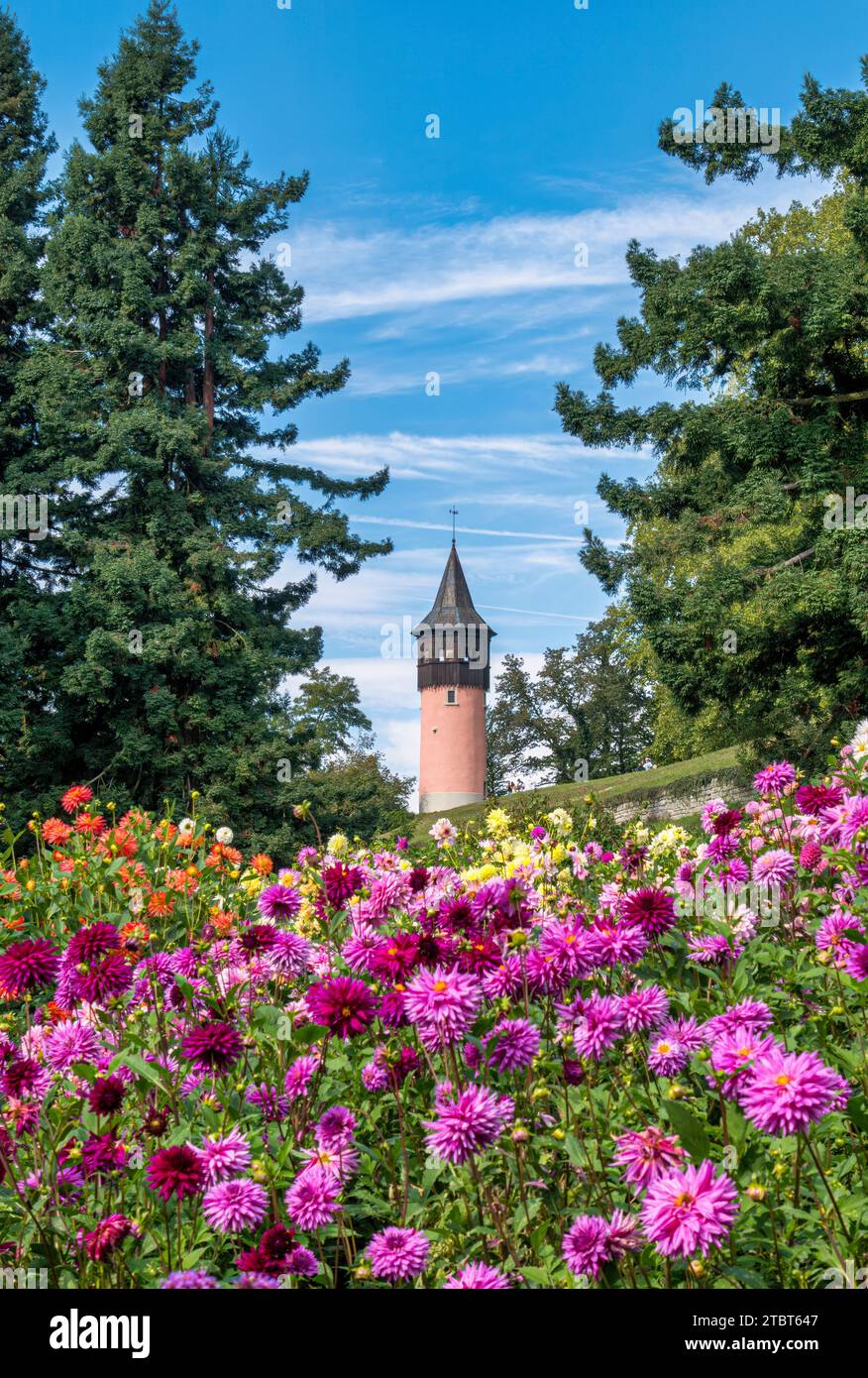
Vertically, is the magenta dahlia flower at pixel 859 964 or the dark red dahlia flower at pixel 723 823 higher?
the dark red dahlia flower at pixel 723 823

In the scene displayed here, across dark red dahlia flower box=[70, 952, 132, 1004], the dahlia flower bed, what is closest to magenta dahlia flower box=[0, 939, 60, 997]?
the dahlia flower bed

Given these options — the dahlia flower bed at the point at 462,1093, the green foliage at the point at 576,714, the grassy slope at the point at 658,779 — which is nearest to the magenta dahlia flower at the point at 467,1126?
the dahlia flower bed at the point at 462,1093

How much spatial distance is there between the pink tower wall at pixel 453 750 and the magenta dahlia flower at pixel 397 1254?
51.2 metres

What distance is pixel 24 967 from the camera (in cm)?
291

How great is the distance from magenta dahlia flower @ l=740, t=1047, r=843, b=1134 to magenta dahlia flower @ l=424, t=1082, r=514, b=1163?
46 centimetres

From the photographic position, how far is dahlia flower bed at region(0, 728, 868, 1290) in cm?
220

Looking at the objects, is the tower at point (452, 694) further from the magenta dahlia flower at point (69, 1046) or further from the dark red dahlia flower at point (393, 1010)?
the dark red dahlia flower at point (393, 1010)

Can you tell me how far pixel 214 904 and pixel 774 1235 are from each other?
3546 mm

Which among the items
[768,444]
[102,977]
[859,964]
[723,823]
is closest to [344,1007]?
[102,977]

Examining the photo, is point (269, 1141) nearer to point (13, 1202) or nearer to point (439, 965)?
point (13, 1202)

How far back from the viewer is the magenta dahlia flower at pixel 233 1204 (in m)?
2.26

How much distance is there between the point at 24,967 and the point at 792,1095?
1908 millimetres

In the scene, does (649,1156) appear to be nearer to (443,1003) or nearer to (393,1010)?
(443,1003)

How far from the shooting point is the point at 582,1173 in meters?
2.66
